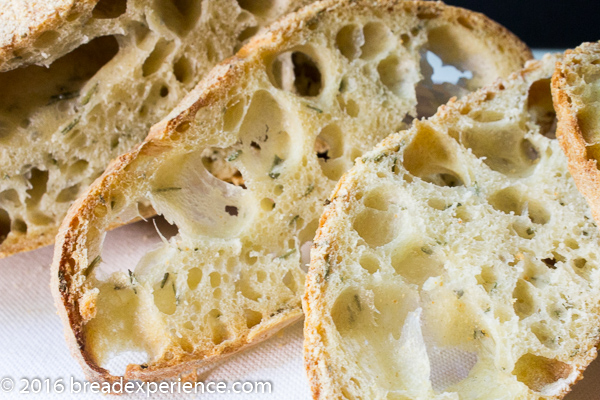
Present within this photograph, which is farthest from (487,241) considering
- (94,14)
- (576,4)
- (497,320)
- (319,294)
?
(576,4)

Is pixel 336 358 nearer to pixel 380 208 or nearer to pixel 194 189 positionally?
pixel 380 208

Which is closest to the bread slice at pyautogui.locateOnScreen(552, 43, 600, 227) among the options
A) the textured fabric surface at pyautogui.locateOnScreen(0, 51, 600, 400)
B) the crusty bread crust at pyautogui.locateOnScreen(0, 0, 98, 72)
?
the textured fabric surface at pyautogui.locateOnScreen(0, 51, 600, 400)

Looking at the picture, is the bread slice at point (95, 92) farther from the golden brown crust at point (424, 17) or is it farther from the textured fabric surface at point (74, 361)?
the textured fabric surface at point (74, 361)

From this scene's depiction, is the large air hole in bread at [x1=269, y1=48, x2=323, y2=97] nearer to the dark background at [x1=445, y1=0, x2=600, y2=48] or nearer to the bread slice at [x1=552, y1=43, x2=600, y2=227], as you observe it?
the bread slice at [x1=552, y1=43, x2=600, y2=227]

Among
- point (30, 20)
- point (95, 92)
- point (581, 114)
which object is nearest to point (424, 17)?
point (581, 114)

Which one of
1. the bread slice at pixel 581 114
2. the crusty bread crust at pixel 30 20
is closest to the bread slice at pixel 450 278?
the bread slice at pixel 581 114

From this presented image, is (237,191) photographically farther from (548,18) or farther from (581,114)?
(548,18)
